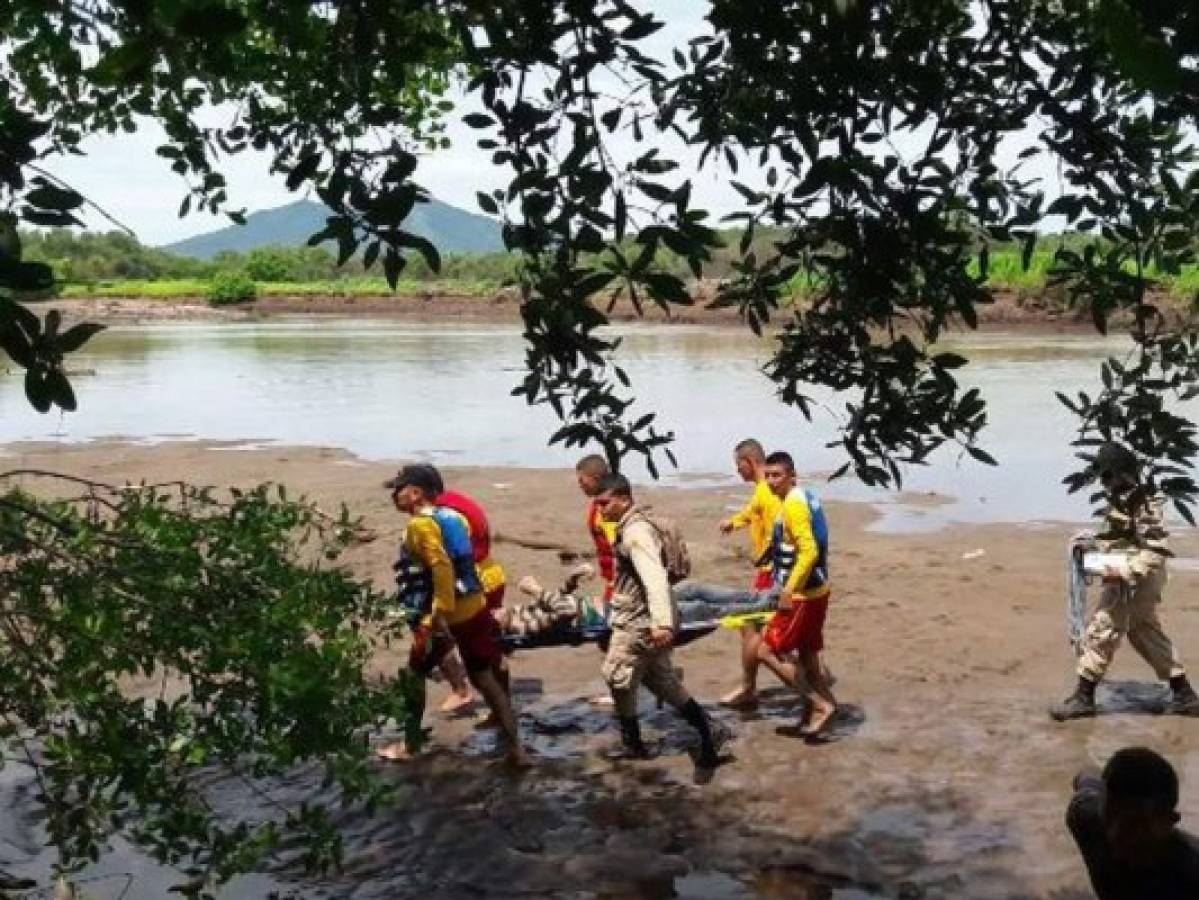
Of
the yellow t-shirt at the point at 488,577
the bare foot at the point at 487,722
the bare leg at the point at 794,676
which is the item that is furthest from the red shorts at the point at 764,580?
the bare foot at the point at 487,722

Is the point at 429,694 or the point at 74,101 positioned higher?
the point at 74,101

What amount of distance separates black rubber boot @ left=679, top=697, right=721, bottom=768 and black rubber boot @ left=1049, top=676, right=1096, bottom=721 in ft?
7.52

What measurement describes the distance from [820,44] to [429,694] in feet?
23.6

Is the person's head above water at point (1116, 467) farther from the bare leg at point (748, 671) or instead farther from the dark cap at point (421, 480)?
the bare leg at point (748, 671)

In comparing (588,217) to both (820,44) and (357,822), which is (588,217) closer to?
(820,44)

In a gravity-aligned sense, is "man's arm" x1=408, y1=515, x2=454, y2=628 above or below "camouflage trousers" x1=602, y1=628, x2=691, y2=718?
above

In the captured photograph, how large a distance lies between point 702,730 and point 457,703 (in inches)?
80.5

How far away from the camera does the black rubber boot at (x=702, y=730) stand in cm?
820

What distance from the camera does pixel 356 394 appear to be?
33.2 meters

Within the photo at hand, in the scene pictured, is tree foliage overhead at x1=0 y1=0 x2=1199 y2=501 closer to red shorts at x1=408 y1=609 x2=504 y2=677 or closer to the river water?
red shorts at x1=408 y1=609 x2=504 y2=677

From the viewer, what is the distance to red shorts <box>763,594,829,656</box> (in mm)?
8680

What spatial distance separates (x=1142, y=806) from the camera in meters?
3.45

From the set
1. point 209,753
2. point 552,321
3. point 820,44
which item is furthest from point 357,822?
point 820,44

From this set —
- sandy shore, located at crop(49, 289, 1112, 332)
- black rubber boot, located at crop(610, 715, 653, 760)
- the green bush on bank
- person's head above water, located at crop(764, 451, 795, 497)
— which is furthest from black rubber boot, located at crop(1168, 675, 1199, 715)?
the green bush on bank
